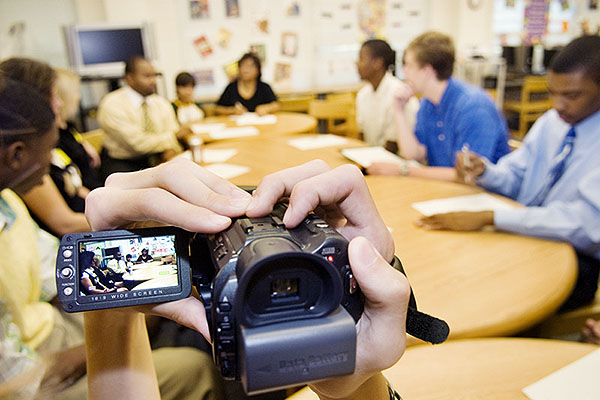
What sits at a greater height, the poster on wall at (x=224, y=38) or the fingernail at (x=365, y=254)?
the poster on wall at (x=224, y=38)

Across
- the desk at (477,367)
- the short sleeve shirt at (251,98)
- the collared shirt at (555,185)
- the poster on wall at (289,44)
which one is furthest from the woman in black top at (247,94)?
the desk at (477,367)

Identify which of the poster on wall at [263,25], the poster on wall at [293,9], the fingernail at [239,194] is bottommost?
the fingernail at [239,194]

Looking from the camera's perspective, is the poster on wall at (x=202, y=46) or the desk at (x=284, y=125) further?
the poster on wall at (x=202, y=46)

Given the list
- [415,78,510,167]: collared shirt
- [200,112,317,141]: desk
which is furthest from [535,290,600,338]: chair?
[200,112,317,141]: desk

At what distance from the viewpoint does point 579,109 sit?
142 centimetres

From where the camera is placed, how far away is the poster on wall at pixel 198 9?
484 cm

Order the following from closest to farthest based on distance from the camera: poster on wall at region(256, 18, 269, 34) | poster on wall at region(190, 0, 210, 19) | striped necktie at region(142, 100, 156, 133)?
striped necktie at region(142, 100, 156, 133), poster on wall at region(190, 0, 210, 19), poster on wall at region(256, 18, 269, 34)

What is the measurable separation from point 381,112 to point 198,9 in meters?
3.12

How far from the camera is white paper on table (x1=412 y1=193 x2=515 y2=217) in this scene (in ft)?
4.27

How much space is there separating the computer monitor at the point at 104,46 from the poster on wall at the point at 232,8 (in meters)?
1.00

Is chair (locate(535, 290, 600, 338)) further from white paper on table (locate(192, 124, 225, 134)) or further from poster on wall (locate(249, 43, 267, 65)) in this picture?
poster on wall (locate(249, 43, 267, 65))

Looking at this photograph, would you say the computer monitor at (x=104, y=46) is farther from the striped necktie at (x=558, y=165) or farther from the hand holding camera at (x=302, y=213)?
the hand holding camera at (x=302, y=213)

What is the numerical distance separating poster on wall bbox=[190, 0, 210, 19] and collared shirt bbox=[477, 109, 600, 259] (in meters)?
4.10

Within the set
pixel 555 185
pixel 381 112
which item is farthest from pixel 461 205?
pixel 381 112
